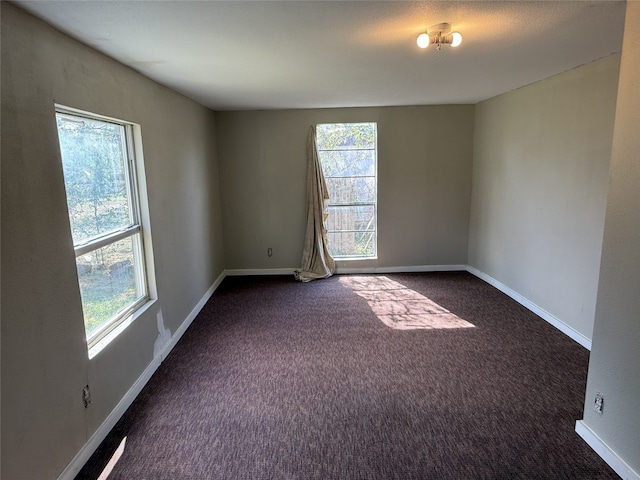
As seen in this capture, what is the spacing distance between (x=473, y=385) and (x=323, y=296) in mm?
2146

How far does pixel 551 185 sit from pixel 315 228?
276cm

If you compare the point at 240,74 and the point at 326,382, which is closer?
the point at 326,382

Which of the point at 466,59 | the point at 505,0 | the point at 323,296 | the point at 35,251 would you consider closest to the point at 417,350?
the point at 323,296

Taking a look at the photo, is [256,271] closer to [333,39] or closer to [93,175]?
[93,175]

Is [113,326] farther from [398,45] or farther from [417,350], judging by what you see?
[398,45]

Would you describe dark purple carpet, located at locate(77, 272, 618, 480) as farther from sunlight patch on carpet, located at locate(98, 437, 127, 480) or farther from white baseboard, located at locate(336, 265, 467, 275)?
→ white baseboard, located at locate(336, 265, 467, 275)

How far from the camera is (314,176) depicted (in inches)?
201

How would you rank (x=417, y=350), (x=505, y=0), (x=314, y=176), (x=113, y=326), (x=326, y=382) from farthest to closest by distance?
(x=314, y=176), (x=417, y=350), (x=326, y=382), (x=113, y=326), (x=505, y=0)

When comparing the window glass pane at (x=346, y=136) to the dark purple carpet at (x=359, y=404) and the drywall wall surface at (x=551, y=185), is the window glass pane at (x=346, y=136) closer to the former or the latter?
the drywall wall surface at (x=551, y=185)

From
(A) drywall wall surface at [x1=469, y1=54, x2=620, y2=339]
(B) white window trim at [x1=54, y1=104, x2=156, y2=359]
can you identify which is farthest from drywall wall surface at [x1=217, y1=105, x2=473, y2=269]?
(B) white window trim at [x1=54, y1=104, x2=156, y2=359]

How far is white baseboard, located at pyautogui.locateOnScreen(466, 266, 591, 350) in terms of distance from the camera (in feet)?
10.5

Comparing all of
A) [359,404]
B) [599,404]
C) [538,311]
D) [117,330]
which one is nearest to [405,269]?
[538,311]

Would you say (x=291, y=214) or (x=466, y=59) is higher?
(x=466, y=59)

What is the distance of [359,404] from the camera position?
247 centimetres
